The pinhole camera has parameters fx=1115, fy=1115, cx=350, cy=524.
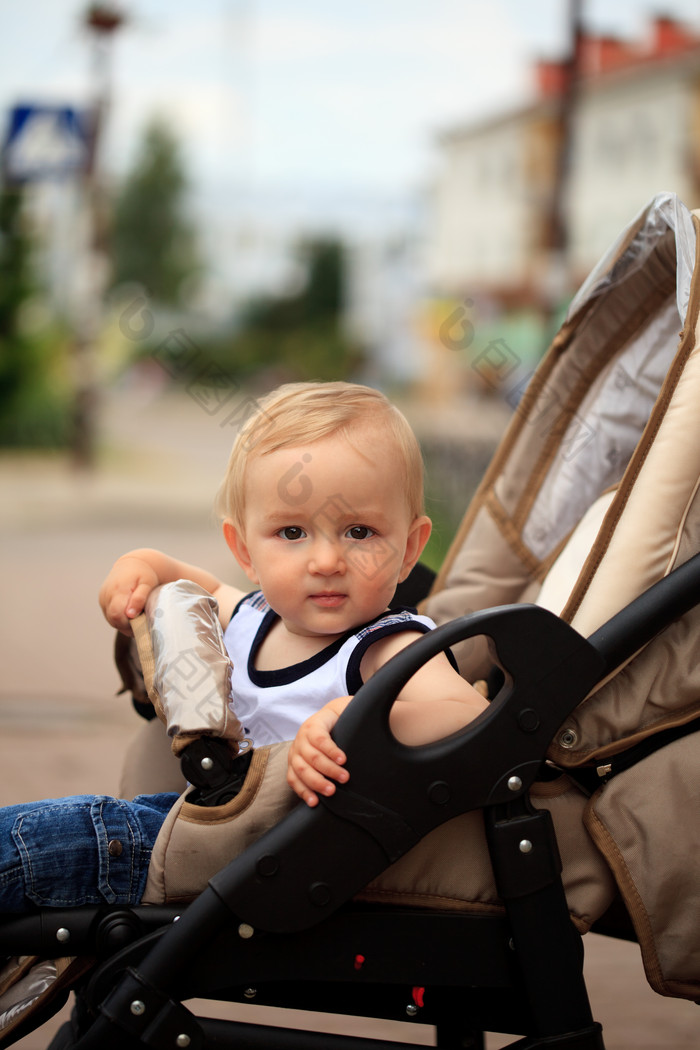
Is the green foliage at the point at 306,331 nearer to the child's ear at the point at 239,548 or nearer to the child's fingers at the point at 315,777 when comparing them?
the child's ear at the point at 239,548

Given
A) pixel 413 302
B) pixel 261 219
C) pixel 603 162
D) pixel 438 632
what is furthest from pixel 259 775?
pixel 261 219

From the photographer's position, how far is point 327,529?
1722mm

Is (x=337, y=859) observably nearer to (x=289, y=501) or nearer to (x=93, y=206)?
(x=289, y=501)

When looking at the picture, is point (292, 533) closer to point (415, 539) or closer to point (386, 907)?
point (415, 539)

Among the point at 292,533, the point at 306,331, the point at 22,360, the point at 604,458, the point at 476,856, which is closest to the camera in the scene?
the point at 476,856

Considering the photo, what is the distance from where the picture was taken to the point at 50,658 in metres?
6.00

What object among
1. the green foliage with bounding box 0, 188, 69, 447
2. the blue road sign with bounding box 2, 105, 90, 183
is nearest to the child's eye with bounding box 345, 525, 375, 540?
the blue road sign with bounding box 2, 105, 90, 183

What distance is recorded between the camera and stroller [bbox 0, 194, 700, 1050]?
1.56 m

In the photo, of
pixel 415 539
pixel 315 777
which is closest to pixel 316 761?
pixel 315 777

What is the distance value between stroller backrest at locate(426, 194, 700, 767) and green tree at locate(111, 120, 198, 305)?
52.3 metres

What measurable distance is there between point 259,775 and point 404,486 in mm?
504

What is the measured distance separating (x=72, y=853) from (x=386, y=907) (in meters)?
0.47

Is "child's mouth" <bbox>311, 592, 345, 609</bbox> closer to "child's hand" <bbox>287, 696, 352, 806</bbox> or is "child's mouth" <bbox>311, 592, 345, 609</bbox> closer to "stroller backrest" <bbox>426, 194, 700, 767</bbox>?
"child's hand" <bbox>287, 696, 352, 806</bbox>

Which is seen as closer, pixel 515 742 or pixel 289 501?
pixel 515 742
